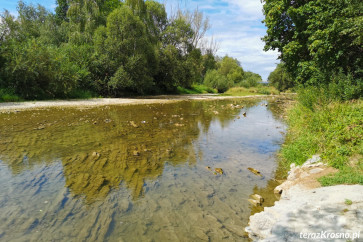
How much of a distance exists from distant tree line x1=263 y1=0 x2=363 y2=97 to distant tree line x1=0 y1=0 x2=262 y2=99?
1895 cm

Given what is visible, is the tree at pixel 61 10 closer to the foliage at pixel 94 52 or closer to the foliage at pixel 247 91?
the foliage at pixel 94 52

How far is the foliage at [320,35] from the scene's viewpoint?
1038 cm

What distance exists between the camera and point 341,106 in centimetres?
818

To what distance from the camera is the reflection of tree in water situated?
18.9 feet

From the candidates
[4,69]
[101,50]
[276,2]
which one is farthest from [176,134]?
[101,50]

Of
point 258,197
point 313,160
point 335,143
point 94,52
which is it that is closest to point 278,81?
point 94,52

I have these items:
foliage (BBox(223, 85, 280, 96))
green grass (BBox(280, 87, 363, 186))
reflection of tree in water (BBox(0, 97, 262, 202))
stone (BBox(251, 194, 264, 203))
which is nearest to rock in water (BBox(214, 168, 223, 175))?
reflection of tree in water (BBox(0, 97, 262, 202))

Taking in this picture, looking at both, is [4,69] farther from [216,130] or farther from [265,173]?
[265,173]

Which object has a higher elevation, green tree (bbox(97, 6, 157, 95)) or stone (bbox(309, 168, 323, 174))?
green tree (bbox(97, 6, 157, 95))

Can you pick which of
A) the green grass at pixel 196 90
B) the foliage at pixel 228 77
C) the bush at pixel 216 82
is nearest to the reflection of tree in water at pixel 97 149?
the green grass at pixel 196 90

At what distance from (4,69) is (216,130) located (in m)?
21.0

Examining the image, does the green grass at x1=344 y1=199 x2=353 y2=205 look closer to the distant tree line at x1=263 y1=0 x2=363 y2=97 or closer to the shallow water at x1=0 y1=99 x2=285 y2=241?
the shallow water at x1=0 y1=99 x2=285 y2=241

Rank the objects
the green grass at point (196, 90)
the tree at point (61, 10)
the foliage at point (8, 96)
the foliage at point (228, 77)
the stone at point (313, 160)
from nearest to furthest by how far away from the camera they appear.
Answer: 1. the stone at point (313, 160)
2. the foliage at point (8, 96)
3. the tree at point (61, 10)
4. the green grass at point (196, 90)
5. the foliage at point (228, 77)

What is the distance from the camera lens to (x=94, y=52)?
3081 cm
